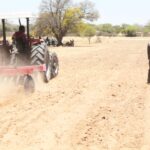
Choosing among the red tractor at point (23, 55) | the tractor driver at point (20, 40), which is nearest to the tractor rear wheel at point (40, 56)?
the red tractor at point (23, 55)

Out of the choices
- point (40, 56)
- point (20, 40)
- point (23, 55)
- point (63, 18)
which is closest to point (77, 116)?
point (40, 56)

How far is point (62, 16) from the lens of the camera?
180 ft

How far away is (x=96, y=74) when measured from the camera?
15.3 m

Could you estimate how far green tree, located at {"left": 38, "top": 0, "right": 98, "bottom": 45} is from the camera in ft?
177

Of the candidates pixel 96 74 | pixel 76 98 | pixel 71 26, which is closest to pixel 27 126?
pixel 76 98

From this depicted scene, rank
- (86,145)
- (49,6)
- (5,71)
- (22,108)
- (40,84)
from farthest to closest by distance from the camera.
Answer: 1. (49,6)
2. (40,84)
3. (5,71)
4. (22,108)
5. (86,145)

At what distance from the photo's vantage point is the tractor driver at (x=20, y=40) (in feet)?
40.3

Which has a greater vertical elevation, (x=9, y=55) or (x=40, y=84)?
(x=9, y=55)

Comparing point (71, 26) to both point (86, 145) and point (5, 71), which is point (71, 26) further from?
point (86, 145)

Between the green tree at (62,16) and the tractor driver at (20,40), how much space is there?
4053 cm

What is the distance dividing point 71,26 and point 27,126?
4775 cm

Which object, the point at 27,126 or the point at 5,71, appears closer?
the point at 27,126

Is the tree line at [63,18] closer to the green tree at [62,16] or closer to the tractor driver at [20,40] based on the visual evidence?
the green tree at [62,16]

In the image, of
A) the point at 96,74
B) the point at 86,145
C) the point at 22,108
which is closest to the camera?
the point at 86,145
